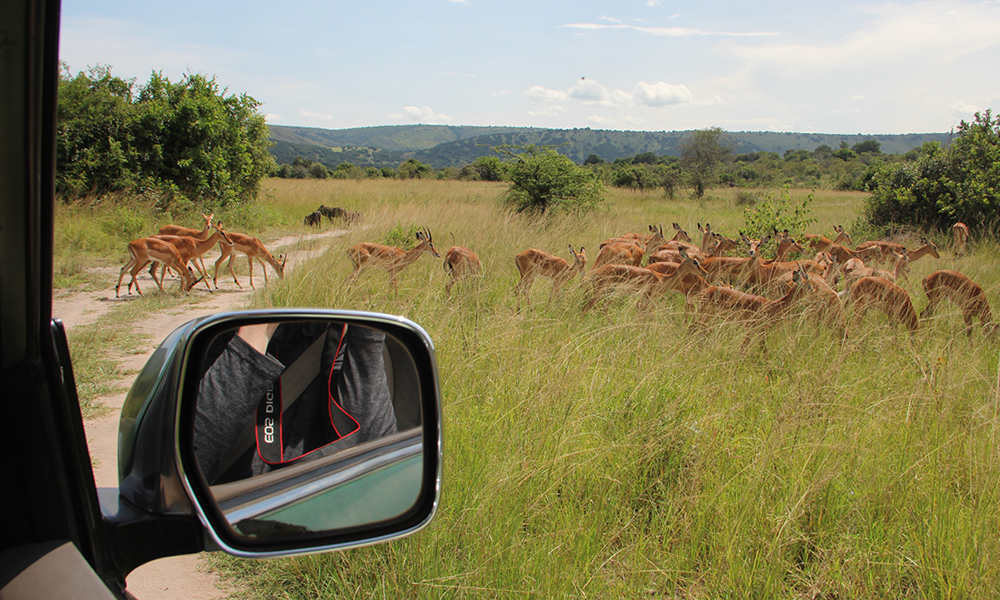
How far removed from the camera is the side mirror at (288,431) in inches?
38.8

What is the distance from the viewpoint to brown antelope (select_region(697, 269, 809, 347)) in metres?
4.72

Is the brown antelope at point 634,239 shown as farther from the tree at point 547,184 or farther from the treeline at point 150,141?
the treeline at point 150,141

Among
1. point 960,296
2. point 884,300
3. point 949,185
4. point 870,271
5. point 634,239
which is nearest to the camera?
point 884,300

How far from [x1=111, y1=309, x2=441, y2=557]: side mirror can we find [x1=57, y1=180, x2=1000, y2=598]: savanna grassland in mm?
807

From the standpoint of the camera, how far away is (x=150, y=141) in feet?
44.7

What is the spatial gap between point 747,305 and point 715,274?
2433mm

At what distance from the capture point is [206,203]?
46.4 feet

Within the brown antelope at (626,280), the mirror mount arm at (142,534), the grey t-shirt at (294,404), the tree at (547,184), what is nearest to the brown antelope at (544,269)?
the brown antelope at (626,280)

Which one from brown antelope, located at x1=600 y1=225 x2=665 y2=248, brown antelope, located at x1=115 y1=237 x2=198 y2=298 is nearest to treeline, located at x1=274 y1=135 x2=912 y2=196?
brown antelope, located at x1=600 y1=225 x2=665 y2=248

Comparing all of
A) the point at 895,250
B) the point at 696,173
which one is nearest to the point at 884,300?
→ the point at 895,250

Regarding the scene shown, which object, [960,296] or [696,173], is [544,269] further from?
[696,173]

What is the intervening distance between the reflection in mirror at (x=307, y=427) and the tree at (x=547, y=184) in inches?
497

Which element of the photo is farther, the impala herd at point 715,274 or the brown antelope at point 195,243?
the brown antelope at point 195,243

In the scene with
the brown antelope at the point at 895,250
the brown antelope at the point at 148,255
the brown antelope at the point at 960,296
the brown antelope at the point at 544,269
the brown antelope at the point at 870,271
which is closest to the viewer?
the brown antelope at the point at 960,296
